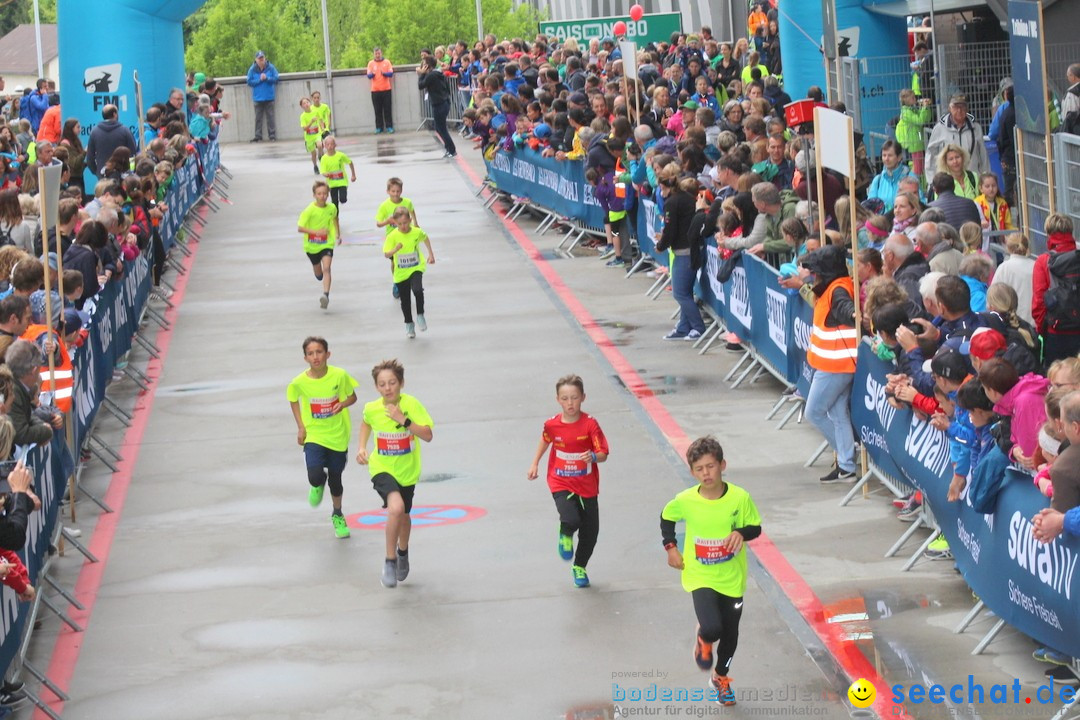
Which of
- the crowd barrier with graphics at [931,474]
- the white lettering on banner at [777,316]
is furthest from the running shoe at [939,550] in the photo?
the white lettering on banner at [777,316]

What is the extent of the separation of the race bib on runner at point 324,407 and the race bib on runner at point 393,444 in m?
1.26

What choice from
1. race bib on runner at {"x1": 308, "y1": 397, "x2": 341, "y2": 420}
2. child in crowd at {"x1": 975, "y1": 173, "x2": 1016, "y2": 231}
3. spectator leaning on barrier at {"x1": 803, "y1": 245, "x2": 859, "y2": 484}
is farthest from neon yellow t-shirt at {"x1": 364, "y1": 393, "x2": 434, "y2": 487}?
child in crowd at {"x1": 975, "y1": 173, "x2": 1016, "y2": 231}

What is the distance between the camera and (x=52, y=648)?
10484 mm

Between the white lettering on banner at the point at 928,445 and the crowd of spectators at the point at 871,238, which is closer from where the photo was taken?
the crowd of spectators at the point at 871,238

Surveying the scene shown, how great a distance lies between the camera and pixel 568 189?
25.5 m

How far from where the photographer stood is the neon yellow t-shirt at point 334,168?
27.9m

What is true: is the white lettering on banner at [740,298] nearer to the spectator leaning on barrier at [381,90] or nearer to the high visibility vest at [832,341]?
the high visibility vest at [832,341]

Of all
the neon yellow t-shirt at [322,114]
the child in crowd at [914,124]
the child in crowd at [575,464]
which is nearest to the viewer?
the child in crowd at [575,464]

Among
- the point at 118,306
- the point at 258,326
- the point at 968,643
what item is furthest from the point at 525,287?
the point at 968,643

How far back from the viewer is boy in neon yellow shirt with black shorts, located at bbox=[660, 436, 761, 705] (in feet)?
28.9

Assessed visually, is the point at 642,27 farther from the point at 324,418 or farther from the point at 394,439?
the point at 394,439

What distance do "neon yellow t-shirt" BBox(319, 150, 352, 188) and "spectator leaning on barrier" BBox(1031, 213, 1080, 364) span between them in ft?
55.4

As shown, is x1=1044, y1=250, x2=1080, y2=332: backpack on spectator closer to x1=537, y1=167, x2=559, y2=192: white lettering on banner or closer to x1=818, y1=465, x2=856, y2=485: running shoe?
x1=818, y1=465, x2=856, y2=485: running shoe

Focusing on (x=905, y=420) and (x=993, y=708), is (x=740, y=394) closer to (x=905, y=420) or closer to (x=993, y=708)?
(x=905, y=420)
